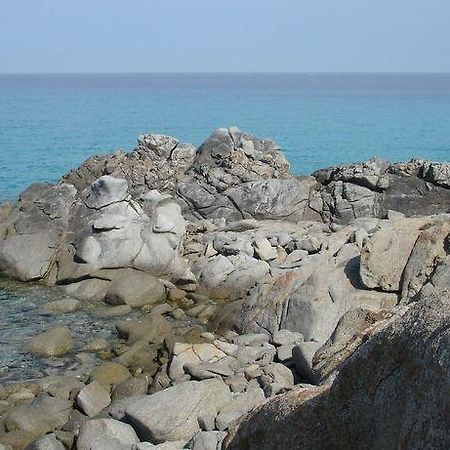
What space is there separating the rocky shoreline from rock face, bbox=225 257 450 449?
0.04 feet

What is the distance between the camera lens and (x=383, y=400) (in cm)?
489

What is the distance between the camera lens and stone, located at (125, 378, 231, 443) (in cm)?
1201

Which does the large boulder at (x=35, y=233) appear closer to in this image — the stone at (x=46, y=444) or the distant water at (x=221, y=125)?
the stone at (x=46, y=444)

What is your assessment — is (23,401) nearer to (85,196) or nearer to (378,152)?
(85,196)

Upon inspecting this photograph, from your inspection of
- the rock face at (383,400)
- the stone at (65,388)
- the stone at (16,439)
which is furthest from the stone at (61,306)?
the rock face at (383,400)

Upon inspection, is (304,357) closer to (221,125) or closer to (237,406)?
(237,406)

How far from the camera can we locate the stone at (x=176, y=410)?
12.0 m

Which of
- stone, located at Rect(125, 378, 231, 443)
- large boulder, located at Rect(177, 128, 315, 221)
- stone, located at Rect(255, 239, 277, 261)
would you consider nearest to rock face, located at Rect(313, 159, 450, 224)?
large boulder, located at Rect(177, 128, 315, 221)

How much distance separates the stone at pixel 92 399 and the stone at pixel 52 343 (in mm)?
3147

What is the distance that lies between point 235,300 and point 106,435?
9.37m

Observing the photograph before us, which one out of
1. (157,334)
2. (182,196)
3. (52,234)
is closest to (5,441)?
(157,334)

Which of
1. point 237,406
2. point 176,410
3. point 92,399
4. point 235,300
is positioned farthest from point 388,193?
point 176,410

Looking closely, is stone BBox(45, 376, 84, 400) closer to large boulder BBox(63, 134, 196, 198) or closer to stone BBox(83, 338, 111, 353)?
stone BBox(83, 338, 111, 353)

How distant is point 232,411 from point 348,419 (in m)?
7.18
